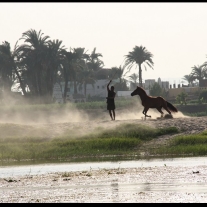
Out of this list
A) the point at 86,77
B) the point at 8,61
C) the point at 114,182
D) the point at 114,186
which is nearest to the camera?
the point at 114,186

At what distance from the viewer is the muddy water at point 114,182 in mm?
17375

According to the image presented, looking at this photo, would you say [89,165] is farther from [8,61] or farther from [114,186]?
[8,61]

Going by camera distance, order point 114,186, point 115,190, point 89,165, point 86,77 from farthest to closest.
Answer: point 86,77
point 89,165
point 114,186
point 115,190

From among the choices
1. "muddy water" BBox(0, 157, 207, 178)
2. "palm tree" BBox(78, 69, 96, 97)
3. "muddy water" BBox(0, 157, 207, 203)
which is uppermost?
"palm tree" BBox(78, 69, 96, 97)

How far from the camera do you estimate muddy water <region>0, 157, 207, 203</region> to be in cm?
1738

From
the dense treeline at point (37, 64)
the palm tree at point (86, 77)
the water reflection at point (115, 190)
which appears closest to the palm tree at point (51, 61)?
the dense treeline at point (37, 64)

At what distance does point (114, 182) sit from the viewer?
2066 cm

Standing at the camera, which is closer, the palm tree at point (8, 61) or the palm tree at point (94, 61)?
the palm tree at point (8, 61)

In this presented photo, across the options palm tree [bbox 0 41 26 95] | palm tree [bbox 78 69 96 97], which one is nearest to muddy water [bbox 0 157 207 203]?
palm tree [bbox 0 41 26 95]

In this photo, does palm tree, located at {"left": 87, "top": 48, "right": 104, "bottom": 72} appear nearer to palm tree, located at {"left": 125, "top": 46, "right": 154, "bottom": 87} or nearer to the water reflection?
palm tree, located at {"left": 125, "top": 46, "right": 154, "bottom": 87}

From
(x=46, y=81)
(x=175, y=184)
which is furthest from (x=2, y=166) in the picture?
(x=46, y=81)

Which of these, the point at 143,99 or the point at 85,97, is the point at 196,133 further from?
the point at 85,97

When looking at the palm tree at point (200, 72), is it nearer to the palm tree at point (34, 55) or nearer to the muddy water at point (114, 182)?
the palm tree at point (34, 55)

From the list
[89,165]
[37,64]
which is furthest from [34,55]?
[89,165]
